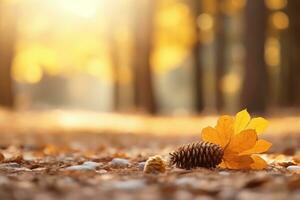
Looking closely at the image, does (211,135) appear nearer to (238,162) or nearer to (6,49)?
(238,162)

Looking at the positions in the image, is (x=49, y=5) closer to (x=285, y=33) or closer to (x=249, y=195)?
(x=285, y=33)

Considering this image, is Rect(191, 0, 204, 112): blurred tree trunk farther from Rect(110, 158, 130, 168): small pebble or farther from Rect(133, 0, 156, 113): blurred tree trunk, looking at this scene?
Rect(110, 158, 130, 168): small pebble

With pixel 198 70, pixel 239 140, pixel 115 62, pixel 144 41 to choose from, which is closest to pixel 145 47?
pixel 144 41

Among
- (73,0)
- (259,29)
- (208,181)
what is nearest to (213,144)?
(208,181)

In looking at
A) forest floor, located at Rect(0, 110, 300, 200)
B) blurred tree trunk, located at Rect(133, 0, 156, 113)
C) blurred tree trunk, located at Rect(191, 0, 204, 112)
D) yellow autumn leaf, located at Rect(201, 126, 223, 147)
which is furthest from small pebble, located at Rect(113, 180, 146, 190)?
blurred tree trunk, located at Rect(191, 0, 204, 112)

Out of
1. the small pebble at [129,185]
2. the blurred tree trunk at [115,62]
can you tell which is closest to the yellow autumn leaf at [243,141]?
the small pebble at [129,185]

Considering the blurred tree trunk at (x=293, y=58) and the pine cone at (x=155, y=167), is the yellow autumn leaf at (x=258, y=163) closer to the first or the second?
the pine cone at (x=155, y=167)

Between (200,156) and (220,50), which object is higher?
(220,50)
